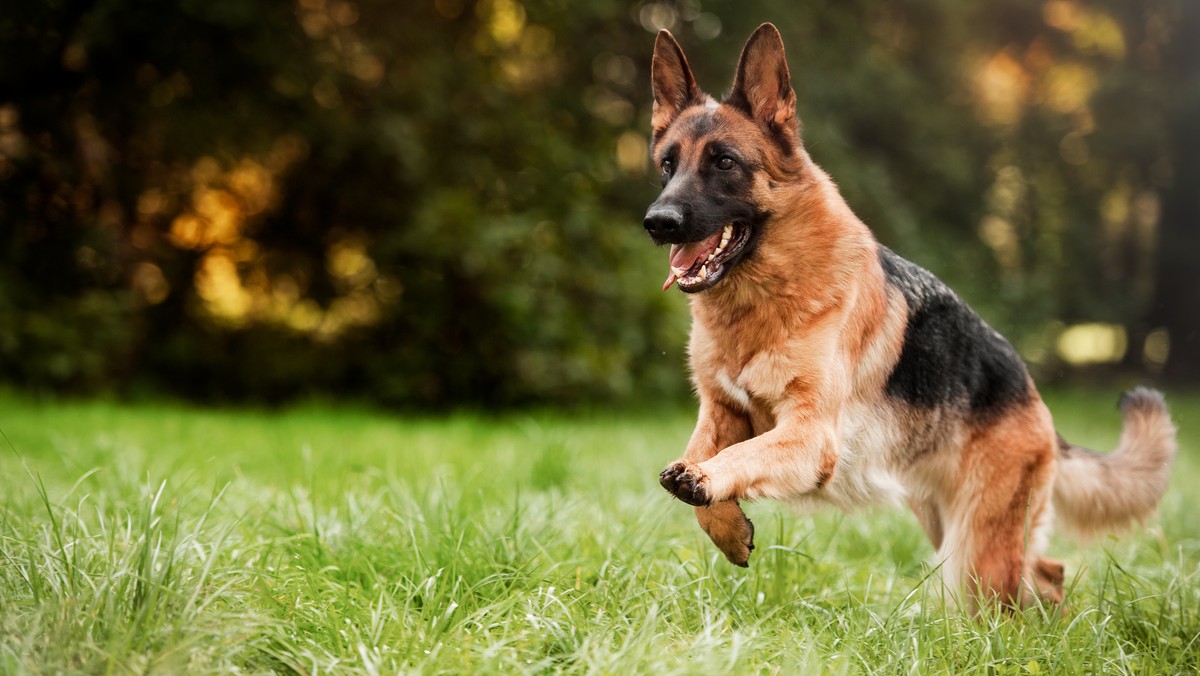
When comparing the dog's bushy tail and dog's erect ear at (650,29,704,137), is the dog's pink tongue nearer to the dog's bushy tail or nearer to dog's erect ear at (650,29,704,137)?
dog's erect ear at (650,29,704,137)

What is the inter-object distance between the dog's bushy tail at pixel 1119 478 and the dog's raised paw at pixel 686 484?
7.12 ft

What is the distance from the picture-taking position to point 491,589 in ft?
10.0

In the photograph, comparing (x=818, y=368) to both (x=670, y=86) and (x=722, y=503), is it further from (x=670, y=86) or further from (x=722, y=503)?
(x=670, y=86)

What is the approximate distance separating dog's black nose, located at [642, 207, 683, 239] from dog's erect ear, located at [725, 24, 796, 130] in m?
0.62

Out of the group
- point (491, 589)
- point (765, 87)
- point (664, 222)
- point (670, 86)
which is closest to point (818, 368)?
point (664, 222)

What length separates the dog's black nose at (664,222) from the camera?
2809 mm

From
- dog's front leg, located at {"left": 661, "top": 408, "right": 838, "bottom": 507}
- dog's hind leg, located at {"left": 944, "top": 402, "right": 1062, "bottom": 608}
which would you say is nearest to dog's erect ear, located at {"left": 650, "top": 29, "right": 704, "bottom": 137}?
dog's front leg, located at {"left": 661, "top": 408, "right": 838, "bottom": 507}

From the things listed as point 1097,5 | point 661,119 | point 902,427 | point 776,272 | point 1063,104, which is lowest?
point 902,427

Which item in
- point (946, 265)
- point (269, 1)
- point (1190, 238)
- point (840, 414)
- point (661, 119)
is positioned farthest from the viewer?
point (1190, 238)

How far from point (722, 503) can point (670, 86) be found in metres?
1.53

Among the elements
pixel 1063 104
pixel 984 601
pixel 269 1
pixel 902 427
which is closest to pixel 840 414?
pixel 902 427

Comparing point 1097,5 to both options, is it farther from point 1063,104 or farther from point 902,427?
point 902,427

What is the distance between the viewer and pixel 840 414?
3074 mm

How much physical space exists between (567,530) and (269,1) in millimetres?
7701
